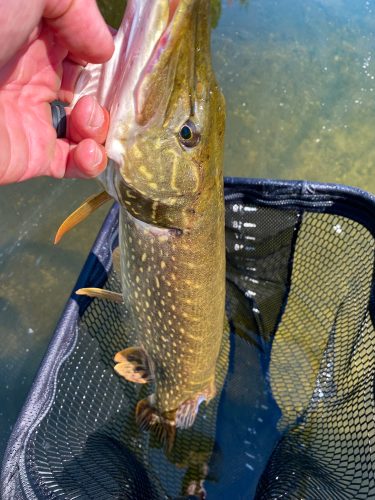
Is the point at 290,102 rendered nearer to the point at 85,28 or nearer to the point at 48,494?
the point at 85,28

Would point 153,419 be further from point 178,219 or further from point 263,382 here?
point 178,219

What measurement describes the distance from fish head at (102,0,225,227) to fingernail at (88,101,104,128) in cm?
3

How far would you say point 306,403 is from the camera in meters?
1.71

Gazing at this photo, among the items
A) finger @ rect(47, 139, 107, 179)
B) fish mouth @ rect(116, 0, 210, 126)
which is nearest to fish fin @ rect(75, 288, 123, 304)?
finger @ rect(47, 139, 107, 179)

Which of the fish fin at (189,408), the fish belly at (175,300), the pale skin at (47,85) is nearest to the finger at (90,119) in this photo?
the pale skin at (47,85)

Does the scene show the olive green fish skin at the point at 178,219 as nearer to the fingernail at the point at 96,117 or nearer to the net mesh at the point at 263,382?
the fingernail at the point at 96,117

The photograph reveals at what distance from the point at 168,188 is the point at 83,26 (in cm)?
38

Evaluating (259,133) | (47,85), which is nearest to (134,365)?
(47,85)

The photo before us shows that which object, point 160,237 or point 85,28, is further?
point 160,237

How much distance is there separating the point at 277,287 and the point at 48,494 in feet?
3.57

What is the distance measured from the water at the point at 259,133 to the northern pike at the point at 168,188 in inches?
24.7

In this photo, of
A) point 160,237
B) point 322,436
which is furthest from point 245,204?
point 322,436

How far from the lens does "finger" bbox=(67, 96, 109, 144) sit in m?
0.94

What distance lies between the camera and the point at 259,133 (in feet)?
8.11
